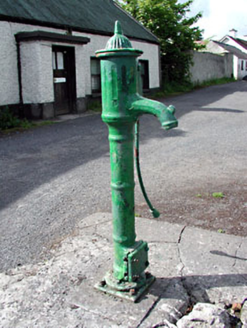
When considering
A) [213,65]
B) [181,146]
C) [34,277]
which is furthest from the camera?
[213,65]

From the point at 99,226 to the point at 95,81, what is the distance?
37.8ft

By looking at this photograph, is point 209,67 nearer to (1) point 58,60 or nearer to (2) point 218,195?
(1) point 58,60

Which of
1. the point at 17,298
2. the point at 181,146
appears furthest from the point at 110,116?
the point at 181,146

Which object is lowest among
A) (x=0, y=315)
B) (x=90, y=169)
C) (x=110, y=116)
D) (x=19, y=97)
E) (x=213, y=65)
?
(x=0, y=315)

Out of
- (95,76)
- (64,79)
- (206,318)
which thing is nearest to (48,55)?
(64,79)

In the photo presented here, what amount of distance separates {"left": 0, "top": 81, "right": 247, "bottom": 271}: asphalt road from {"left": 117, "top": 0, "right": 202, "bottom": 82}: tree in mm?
12746

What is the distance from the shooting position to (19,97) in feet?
35.0

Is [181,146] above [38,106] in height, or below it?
below

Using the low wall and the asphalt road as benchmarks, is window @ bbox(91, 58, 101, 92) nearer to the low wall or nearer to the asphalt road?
the asphalt road

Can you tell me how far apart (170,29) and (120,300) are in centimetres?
2002

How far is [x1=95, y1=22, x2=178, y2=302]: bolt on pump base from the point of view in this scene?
204cm

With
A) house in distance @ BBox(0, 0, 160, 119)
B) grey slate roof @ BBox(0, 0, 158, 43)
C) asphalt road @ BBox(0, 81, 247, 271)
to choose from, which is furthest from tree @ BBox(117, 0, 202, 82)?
asphalt road @ BBox(0, 81, 247, 271)

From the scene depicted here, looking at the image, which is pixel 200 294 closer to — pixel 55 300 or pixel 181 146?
pixel 55 300

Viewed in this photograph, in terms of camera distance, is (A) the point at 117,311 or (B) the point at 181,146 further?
(B) the point at 181,146
